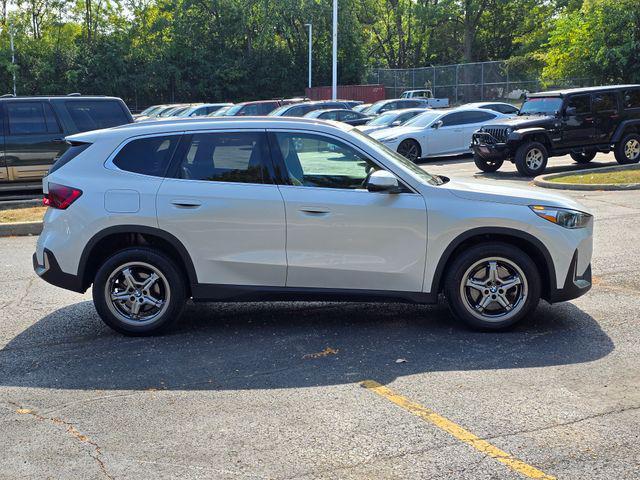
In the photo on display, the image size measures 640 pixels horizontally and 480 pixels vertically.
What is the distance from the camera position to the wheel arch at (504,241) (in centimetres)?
638

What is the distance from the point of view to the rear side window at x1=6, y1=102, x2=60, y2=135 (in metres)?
14.1

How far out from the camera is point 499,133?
1872cm

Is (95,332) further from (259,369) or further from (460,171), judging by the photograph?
(460,171)

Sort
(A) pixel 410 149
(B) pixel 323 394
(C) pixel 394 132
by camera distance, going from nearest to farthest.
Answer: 1. (B) pixel 323 394
2. (A) pixel 410 149
3. (C) pixel 394 132

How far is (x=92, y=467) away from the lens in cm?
422

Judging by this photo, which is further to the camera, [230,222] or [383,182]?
[230,222]

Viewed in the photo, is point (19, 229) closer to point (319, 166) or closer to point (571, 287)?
point (319, 166)

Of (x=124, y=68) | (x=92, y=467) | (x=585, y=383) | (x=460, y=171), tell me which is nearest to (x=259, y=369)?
(x=92, y=467)

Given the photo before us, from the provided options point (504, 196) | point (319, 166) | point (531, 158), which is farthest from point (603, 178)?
point (319, 166)

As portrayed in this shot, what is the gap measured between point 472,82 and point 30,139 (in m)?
A: 38.6

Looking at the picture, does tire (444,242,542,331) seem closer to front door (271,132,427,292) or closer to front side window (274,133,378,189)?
front door (271,132,427,292)

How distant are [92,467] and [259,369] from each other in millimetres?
1727

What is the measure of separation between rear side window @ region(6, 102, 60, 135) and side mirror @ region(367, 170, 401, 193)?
376 inches

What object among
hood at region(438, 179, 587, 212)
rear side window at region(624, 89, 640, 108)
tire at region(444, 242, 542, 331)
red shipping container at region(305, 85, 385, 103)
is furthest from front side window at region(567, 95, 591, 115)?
red shipping container at region(305, 85, 385, 103)
